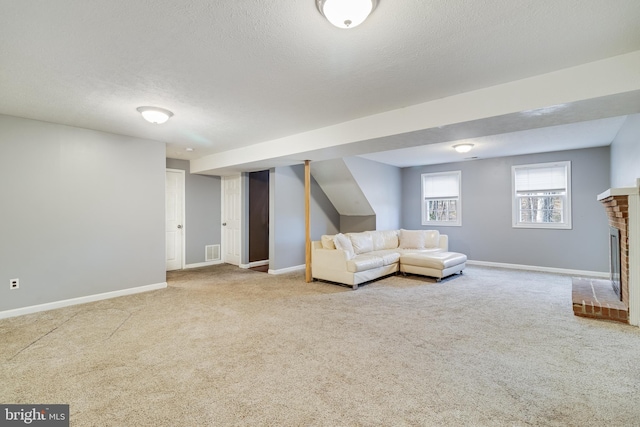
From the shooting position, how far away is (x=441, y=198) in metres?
7.79

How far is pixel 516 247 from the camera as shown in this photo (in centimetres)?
661

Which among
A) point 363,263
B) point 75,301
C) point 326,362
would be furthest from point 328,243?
point 75,301

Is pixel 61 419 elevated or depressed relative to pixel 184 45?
depressed

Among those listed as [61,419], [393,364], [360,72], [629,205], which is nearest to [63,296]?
[61,419]

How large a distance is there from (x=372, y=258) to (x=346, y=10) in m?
4.21

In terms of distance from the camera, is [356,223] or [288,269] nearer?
[288,269]

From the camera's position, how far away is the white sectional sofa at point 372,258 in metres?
5.11

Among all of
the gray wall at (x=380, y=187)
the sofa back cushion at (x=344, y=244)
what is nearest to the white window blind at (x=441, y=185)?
the gray wall at (x=380, y=187)

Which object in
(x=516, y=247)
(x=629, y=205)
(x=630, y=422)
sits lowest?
(x=630, y=422)

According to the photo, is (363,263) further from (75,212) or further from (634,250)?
(75,212)

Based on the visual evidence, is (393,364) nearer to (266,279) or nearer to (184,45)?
(184,45)

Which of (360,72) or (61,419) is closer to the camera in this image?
(61,419)

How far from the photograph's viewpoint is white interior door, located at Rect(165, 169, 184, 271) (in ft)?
21.6

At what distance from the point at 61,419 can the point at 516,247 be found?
24.9ft
